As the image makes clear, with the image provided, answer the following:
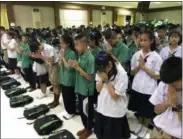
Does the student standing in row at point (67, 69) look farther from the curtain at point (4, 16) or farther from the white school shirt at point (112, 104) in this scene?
the curtain at point (4, 16)

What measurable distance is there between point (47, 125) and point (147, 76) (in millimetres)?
1517

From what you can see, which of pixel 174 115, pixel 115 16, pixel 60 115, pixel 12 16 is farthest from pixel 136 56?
pixel 115 16

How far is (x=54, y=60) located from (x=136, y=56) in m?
1.51

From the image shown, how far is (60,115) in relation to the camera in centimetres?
291

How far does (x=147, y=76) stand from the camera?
2.05 m

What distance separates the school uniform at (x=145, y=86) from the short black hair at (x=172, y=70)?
1.01 metres

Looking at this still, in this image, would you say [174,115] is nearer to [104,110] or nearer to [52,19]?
[104,110]

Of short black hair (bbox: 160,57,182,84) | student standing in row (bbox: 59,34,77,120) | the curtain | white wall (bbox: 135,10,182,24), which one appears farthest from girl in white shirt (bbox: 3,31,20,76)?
white wall (bbox: 135,10,182,24)

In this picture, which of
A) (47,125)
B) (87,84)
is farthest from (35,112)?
(87,84)

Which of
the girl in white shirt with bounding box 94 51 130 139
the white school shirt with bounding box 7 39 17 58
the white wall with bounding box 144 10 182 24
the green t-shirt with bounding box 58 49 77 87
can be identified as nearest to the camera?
the girl in white shirt with bounding box 94 51 130 139

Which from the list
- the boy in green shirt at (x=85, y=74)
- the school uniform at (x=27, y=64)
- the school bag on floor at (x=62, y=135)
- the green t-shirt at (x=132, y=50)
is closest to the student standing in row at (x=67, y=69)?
the boy in green shirt at (x=85, y=74)

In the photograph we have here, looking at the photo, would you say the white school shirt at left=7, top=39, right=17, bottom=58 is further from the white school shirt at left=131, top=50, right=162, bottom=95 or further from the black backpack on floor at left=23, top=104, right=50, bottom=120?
the white school shirt at left=131, top=50, right=162, bottom=95

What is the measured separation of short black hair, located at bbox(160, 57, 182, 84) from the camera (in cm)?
96

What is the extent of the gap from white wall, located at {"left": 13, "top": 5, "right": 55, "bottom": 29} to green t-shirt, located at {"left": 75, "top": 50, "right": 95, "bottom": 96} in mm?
7949
